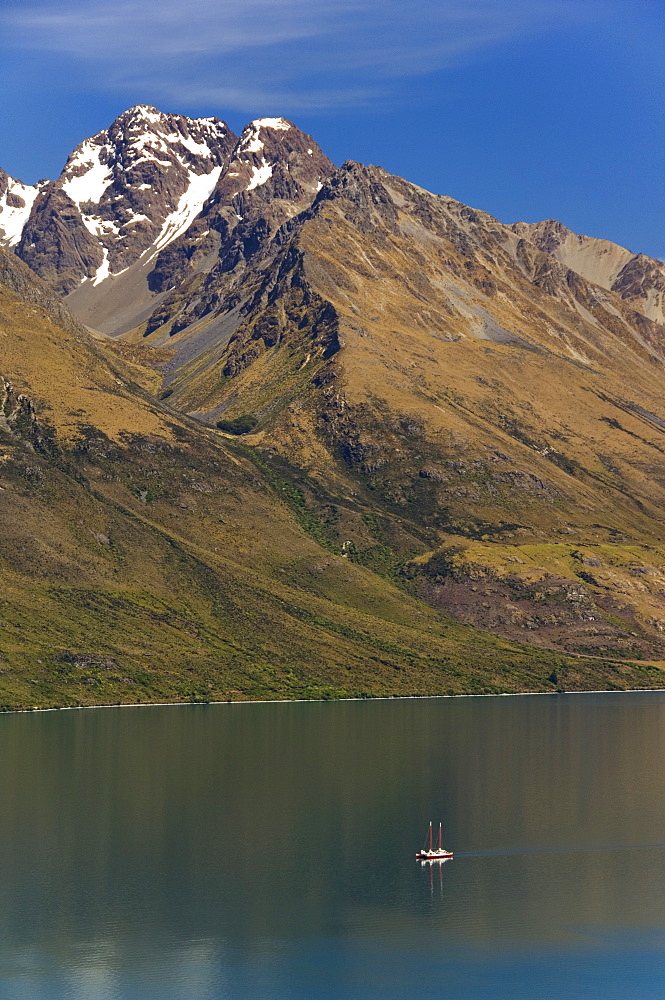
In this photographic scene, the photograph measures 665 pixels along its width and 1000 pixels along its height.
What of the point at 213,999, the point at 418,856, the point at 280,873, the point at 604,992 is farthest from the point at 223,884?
the point at 604,992

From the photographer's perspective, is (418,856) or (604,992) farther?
(418,856)

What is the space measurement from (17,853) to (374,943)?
54.2 meters

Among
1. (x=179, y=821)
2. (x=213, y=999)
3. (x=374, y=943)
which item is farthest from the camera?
(x=179, y=821)

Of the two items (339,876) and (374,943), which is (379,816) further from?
(374,943)

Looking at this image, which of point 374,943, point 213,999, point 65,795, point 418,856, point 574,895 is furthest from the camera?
point 65,795

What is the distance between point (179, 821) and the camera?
584 feet

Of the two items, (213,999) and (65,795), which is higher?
(65,795)

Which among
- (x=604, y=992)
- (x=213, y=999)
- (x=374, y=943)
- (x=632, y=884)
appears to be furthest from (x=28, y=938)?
(x=632, y=884)

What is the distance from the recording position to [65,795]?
19575 centimetres

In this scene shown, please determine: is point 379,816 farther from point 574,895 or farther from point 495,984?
point 495,984

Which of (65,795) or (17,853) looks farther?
(65,795)

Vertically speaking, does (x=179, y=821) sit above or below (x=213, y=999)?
above

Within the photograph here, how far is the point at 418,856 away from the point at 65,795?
62169 mm

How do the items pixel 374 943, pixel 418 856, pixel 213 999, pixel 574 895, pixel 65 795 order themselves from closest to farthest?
pixel 213 999
pixel 374 943
pixel 574 895
pixel 418 856
pixel 65 795
